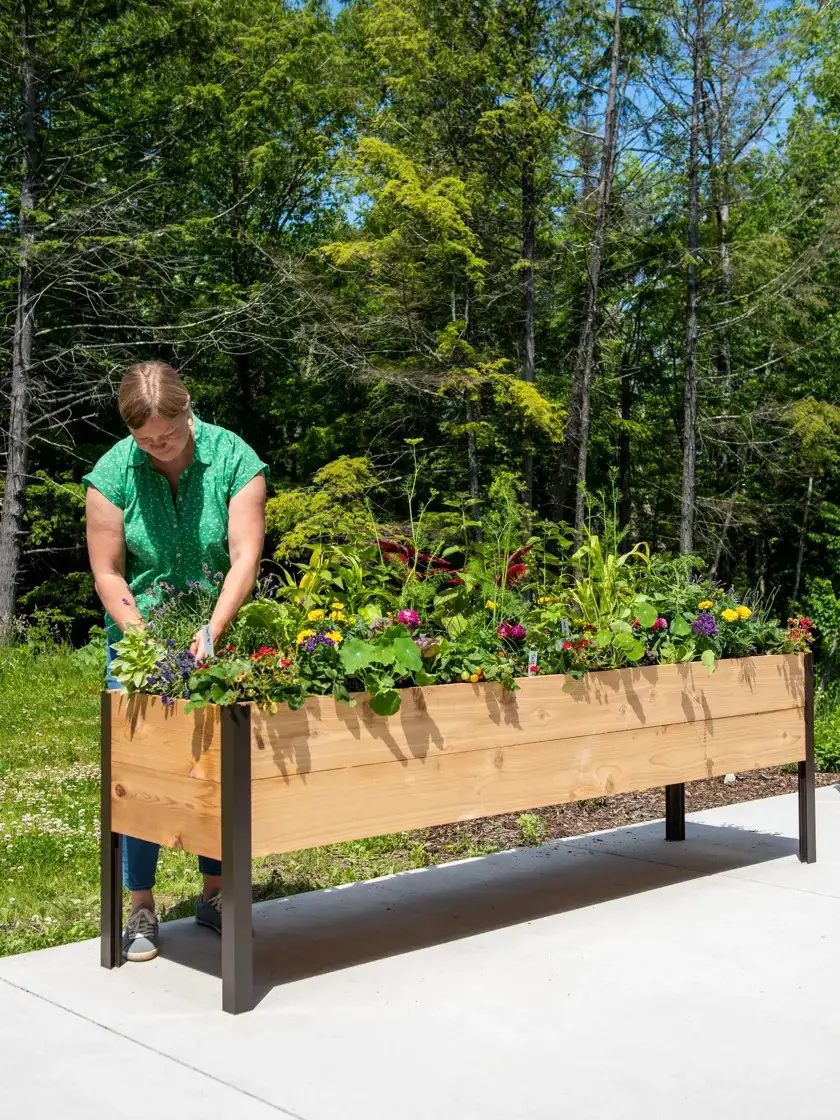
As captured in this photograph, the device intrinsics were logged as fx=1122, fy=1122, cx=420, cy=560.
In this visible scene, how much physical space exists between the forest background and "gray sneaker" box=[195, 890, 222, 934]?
9331 mm

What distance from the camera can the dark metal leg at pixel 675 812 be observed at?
4398mm

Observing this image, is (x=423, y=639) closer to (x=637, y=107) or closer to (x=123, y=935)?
(x=123, y=935)

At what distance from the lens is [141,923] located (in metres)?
3.01

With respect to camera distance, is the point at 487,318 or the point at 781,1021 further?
the point at 487,318

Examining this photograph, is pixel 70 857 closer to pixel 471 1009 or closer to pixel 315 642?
pixel 315 642

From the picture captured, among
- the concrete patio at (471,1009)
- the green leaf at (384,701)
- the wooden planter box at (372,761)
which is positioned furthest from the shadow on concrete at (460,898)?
the green leaf at (384,701)

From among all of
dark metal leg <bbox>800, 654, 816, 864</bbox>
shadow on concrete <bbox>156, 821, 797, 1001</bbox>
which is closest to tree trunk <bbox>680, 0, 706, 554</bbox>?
shadow on concrete <bbox>156, 821, 797, 1001</bbox>

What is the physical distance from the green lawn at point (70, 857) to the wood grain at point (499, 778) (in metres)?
1.08

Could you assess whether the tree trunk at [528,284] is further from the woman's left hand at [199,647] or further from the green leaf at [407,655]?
the woman's left hand at [199,647]

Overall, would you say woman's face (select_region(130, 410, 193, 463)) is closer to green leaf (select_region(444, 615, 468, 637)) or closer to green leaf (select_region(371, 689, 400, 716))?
green leaf (select_region(371, 689, 400, 716))

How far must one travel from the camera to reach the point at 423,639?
10.1 feet

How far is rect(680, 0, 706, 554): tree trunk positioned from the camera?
14.0 m

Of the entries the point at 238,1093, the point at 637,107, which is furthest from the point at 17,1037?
the point at 637,107

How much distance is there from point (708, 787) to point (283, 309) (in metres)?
10.8
